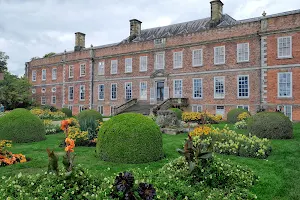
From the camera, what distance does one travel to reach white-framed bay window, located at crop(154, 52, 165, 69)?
2856cm

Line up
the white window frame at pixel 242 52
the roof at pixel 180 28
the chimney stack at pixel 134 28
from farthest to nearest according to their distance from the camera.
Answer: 1. the chimney stack at pixel 134 28
2. the roof at pixel 180 28
3. the white window frame at pixel 242 52

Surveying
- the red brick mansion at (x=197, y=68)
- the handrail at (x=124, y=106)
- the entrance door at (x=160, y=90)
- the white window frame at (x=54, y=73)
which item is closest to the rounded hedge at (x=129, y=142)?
the red brick mansion at (x=197, y=68)

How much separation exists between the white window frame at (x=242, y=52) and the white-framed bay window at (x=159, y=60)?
8.03 meters

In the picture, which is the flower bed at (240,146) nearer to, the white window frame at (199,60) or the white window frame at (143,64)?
the white window frame at (199,60)

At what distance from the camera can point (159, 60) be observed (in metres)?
28.9

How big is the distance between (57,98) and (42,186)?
36.4 meters

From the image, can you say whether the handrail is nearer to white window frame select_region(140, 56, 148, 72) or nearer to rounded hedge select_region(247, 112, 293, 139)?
white window frame select_region(140, 56, 148, 72)

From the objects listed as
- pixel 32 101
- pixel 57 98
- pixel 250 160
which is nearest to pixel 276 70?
pixel 250 160

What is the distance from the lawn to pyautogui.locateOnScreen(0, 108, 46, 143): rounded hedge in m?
1.16

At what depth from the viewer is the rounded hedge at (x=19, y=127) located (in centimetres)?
1135

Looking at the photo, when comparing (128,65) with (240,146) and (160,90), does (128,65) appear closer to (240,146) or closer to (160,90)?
(160,90)

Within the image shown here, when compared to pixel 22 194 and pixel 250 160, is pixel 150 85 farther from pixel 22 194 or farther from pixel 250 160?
pixel 22 194

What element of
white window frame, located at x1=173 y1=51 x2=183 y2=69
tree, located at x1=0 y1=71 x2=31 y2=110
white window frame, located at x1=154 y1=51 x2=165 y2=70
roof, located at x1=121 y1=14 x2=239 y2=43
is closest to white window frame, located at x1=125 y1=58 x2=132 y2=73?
white window frame, located at x1=154 y1=51 x2=165 y2=70

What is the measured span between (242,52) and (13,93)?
28.3 m
